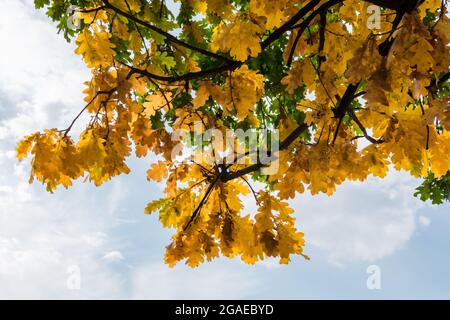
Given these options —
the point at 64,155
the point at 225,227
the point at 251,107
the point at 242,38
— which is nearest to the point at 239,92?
the point at 251,107

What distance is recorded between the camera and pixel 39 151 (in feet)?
10.3

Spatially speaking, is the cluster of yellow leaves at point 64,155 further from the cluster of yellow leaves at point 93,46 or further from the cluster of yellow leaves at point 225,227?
the cluster of yellow leaves at point 225,227

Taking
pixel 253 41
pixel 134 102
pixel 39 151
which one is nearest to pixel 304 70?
pixel 253 41

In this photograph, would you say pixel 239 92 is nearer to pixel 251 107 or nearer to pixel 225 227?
pixel 251 107

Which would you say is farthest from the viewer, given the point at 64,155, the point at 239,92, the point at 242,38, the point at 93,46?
the point at 239,92

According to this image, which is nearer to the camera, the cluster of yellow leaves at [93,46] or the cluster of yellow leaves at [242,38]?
the cluster of yellow leaves at [242,38]

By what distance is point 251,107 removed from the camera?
162 inches

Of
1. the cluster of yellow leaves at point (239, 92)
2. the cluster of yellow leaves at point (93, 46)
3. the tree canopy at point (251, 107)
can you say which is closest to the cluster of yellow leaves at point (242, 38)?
the tree canopy at point (251, 107)

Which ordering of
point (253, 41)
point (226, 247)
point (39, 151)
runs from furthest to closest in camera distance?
point (226, 247) → point (253, 41) → point (39, 151)

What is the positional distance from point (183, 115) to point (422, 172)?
2227 mm

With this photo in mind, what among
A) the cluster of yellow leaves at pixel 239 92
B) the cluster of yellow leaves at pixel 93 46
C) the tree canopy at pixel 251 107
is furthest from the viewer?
the cluster of yellow leaves at pixel 239 92

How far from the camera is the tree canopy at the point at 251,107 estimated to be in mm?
2902

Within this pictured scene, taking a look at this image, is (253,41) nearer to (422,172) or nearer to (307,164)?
(307,164)

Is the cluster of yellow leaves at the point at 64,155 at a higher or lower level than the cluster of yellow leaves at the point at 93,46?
lower
